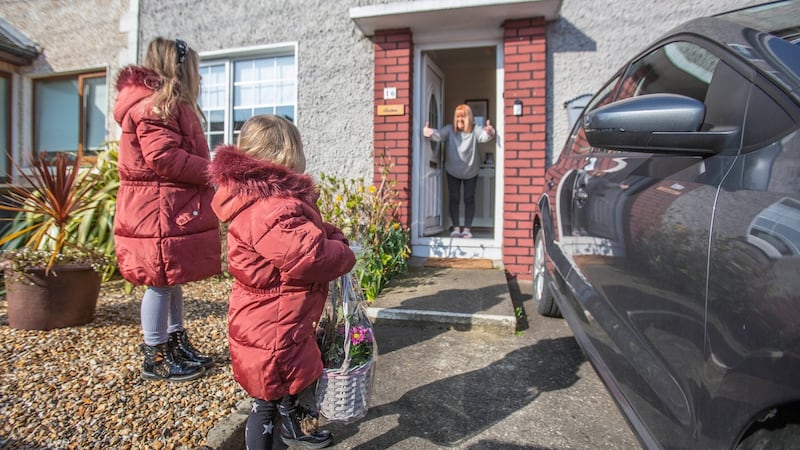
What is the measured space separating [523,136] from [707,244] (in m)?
3.83

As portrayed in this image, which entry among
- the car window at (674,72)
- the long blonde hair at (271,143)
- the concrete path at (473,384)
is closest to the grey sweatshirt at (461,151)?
the concrete path at (473,384)

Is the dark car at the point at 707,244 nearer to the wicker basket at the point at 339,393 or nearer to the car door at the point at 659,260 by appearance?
the car door at the point at 659,260

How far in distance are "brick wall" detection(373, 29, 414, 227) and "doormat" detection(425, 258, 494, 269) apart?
493 mm

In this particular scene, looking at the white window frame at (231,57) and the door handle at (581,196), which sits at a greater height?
the white window frame at (231,57)

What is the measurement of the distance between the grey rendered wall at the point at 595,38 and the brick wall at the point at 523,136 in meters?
0.17

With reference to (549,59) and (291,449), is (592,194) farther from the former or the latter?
(549,59)

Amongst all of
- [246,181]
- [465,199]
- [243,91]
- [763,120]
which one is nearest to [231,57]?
[243,91]

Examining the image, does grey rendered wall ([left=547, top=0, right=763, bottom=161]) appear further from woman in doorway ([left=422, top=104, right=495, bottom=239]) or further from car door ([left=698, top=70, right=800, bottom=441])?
car door ([left=698, top=70, right=800, bottom=441])

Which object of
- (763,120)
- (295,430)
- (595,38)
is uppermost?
(595,38)

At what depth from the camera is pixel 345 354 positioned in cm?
181

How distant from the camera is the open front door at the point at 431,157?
212 inches

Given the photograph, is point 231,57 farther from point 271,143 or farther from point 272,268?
point 272,268

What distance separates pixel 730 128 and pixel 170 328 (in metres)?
2.65

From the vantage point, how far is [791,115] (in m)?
1.05
